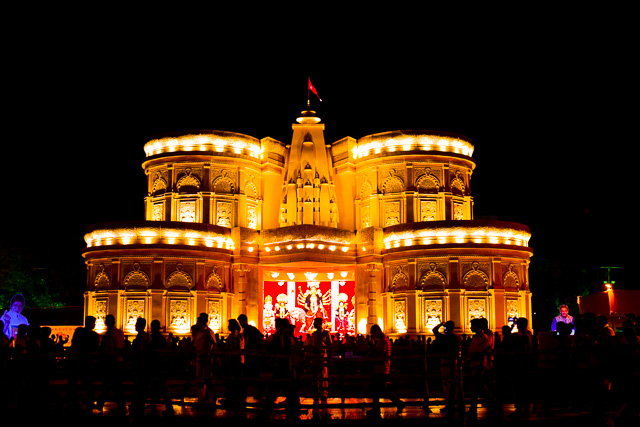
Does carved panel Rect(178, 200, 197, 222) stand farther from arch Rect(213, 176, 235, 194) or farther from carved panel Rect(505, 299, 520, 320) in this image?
carved panel Rect(505, 299, 520, 320)

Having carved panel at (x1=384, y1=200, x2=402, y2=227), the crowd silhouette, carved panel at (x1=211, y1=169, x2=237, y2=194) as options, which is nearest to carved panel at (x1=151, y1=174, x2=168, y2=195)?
carved panel at (x1=211, y1=169, x2=237, y2=194)

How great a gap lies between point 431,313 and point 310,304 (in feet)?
21.4

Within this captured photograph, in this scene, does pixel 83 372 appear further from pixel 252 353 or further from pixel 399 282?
pixel 399 282

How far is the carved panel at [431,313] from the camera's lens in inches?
1511

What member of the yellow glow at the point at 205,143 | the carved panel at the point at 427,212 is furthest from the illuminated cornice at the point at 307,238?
the yellow glow at the point at 205,143

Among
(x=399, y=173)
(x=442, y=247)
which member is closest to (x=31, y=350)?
(x=442, y=247)

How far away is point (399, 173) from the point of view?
4259 centimetres

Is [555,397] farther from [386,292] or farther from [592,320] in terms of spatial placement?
[386,292]

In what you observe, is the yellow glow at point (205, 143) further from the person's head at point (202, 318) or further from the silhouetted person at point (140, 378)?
the silhouetted person at point (140, 378)

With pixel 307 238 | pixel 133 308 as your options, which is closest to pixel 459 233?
pixel 307 238

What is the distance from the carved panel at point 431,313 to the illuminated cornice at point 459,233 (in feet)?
9.73

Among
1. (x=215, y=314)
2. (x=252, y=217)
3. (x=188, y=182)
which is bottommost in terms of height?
(x=215, y=314)

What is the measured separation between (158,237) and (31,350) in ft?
77.2

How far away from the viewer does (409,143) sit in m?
42.5
